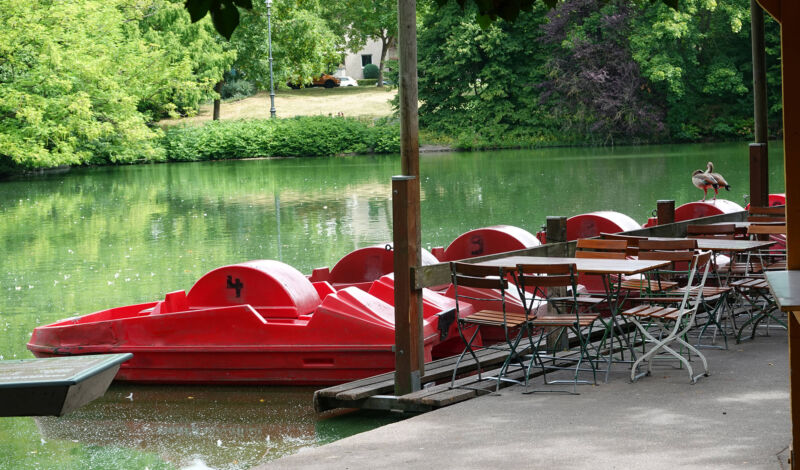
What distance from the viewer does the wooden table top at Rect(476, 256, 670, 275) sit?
6.63m

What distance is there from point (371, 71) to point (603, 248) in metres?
74.7

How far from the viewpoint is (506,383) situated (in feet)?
23.2

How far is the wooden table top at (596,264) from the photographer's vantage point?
6.63 meters

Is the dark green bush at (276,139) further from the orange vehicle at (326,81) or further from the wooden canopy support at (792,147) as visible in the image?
the wooden canopy support at (792,147)

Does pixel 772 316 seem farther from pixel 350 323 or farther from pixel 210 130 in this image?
pixel 210 130

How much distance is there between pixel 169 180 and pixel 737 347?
33.6m

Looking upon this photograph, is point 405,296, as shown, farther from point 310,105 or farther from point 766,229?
point 310,105

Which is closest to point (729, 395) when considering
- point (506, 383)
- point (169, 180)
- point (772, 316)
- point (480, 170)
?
point (506, 383)

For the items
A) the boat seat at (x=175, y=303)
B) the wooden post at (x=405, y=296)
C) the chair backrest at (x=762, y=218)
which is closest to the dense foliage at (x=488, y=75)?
the boat seat at (x=175, y=303)

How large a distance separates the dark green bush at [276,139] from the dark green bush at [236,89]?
13667 millimetres

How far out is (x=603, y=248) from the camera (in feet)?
25.6

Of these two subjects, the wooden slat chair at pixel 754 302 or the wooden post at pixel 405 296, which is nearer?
the wooden post at pixel 405 296

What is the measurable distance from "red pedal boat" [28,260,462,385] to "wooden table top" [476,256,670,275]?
119cm

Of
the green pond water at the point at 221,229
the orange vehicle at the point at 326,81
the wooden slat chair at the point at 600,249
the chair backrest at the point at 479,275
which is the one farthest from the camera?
the orange vehicle at the point at 326,81
